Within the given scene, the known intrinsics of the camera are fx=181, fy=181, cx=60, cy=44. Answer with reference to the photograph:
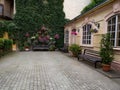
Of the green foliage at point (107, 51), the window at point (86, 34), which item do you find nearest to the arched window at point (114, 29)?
the green foliage at point (107, 51)

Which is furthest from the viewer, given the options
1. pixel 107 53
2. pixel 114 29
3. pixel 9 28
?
pixel 9 28

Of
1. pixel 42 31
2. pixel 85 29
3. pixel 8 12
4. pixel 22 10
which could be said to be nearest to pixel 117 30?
pixel 85 29

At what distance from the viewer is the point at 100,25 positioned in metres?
10.6

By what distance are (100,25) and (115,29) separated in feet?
6.07

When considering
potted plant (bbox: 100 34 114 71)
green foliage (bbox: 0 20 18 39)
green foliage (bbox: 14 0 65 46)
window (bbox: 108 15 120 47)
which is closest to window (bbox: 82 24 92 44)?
window (bbox: 108 15 120 47)

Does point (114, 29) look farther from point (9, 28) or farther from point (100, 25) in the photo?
point (9, 28)

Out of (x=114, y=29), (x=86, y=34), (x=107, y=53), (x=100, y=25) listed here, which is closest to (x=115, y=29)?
(x=114, y=29)

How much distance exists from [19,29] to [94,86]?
54.2 feet

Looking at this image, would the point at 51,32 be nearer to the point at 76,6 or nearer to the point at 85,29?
the point at 76,6

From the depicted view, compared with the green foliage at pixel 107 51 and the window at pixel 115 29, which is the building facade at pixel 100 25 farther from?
the green foliage at pixel 107 51

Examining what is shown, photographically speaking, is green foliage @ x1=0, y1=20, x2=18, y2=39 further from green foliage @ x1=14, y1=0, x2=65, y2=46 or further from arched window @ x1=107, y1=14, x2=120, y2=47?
arched window @ x1=107, y1=14, x2=120, y2=47

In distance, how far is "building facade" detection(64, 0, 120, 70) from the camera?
8.62m

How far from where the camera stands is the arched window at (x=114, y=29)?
8594 mm

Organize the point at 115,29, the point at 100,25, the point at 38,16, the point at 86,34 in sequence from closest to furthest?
the point at 115,29 < the point at 100,25 < the point at 86,34 < the point at 38,16
